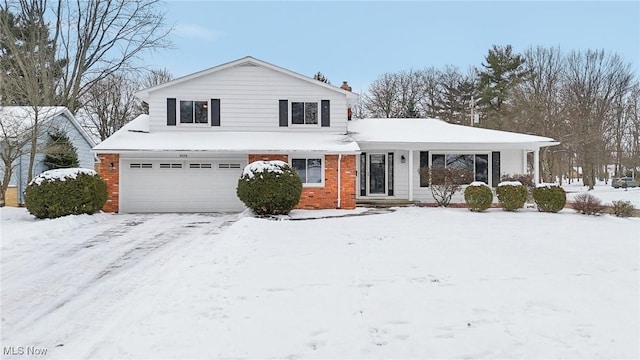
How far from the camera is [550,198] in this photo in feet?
49.1

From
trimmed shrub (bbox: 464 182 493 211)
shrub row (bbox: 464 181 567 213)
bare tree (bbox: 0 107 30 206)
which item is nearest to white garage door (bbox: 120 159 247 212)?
bare tree (bbox: 0 107 30 206)

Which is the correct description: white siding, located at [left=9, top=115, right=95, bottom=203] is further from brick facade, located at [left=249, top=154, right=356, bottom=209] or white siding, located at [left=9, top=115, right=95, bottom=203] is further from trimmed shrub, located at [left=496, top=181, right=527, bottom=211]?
trimmed shrub, located at [left=496, top=181, right=527, bottom=211]

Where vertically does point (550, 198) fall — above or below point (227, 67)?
below

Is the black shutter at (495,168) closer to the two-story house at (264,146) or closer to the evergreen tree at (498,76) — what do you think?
the two-story house at (264,146)

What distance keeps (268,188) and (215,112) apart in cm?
526

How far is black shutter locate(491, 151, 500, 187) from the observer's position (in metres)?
18.5

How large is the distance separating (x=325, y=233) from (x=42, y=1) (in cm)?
2379

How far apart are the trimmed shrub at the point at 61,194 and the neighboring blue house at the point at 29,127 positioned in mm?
4358

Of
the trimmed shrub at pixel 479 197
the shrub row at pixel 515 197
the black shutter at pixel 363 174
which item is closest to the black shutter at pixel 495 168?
the shrub row at pixel 515 197

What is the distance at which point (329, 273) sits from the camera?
6645 millimetres

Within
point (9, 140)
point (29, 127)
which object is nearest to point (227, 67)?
point (29, 127)

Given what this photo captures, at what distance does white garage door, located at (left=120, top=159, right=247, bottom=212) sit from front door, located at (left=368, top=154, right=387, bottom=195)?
524cm

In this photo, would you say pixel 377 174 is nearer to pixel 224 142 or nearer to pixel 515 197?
pixel 515 197

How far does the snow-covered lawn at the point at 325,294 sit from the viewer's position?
13.6ft
